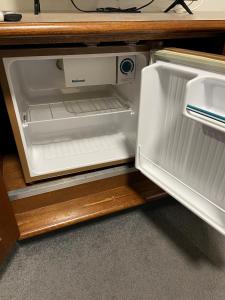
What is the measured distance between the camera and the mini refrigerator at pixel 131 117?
1.91 ft

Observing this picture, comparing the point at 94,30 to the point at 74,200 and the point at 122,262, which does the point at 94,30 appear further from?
the point at 122,262

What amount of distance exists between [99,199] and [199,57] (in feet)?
2.16

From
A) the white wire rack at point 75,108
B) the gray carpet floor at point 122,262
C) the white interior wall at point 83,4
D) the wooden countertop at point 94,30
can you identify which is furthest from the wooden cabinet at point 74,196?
the white interior wall at point 83,4

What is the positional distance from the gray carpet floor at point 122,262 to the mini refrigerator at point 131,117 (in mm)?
286

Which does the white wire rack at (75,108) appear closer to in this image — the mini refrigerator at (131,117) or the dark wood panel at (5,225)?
the mini refrigerator at (131,117)

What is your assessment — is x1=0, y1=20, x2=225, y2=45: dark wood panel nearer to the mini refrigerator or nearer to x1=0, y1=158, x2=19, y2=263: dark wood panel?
the mini refrigerator

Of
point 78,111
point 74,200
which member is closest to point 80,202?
point 74,200

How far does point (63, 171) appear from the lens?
2.99 feet

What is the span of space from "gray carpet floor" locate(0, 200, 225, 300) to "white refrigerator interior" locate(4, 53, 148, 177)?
0.30 meters

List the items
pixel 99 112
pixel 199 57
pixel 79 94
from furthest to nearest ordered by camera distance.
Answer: pixel 79 94
pixel 99 112
pixel 199 57

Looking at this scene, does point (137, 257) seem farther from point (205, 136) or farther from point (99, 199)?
point (205, 136)

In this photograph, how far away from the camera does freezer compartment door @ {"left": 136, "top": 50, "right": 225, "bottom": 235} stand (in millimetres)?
542

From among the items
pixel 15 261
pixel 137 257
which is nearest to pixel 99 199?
pixel 137 257

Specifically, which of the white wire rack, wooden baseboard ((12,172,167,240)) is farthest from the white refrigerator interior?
wooden baseboard ((12,172,167,240))
